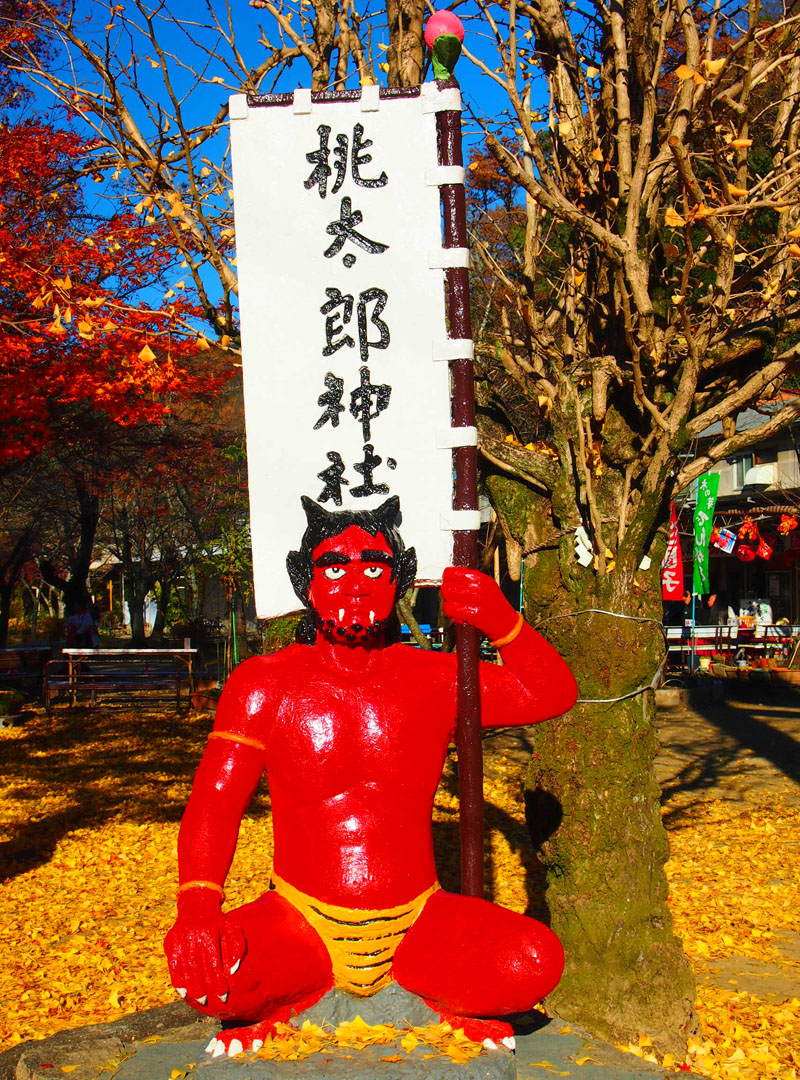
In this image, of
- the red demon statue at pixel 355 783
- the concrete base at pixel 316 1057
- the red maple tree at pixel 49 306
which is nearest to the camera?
the concrete base at pixel 316 1057

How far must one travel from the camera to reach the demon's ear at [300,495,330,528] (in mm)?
3043

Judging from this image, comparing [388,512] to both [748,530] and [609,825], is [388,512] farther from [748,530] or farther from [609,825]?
[748,530]

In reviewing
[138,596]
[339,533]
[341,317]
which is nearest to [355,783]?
[339,533]

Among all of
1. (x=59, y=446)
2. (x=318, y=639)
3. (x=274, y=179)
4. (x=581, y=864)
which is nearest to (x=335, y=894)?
(x=318, y=639)

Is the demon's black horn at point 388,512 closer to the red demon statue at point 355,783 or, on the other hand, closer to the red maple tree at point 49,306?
the red demon statue at point 355,783

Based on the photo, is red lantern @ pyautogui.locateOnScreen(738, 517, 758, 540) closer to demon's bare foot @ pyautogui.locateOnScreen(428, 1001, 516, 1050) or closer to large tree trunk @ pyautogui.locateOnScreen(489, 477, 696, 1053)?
large tree trunk @ pyautogui.locateOnScreen(489, 477, 696, 1053)

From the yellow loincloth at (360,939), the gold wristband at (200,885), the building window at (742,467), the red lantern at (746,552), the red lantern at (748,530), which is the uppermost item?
the building window at (742,467)

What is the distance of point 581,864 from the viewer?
4.51 m

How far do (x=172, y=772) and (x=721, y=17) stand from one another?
9.24 meters

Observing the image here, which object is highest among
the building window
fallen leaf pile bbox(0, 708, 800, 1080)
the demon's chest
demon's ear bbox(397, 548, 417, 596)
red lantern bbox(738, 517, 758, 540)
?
the building window

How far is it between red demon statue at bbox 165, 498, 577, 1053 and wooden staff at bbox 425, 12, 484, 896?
87mm

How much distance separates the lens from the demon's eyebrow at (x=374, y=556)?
2.96 meters

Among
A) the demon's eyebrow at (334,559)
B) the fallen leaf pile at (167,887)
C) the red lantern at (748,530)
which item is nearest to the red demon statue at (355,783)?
the demon's eyebrow at (334,559)

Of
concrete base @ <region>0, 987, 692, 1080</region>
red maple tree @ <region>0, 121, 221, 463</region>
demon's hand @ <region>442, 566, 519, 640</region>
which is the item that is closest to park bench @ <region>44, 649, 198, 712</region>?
red maple tree @ <region>0, 121, 221, 463</region>
